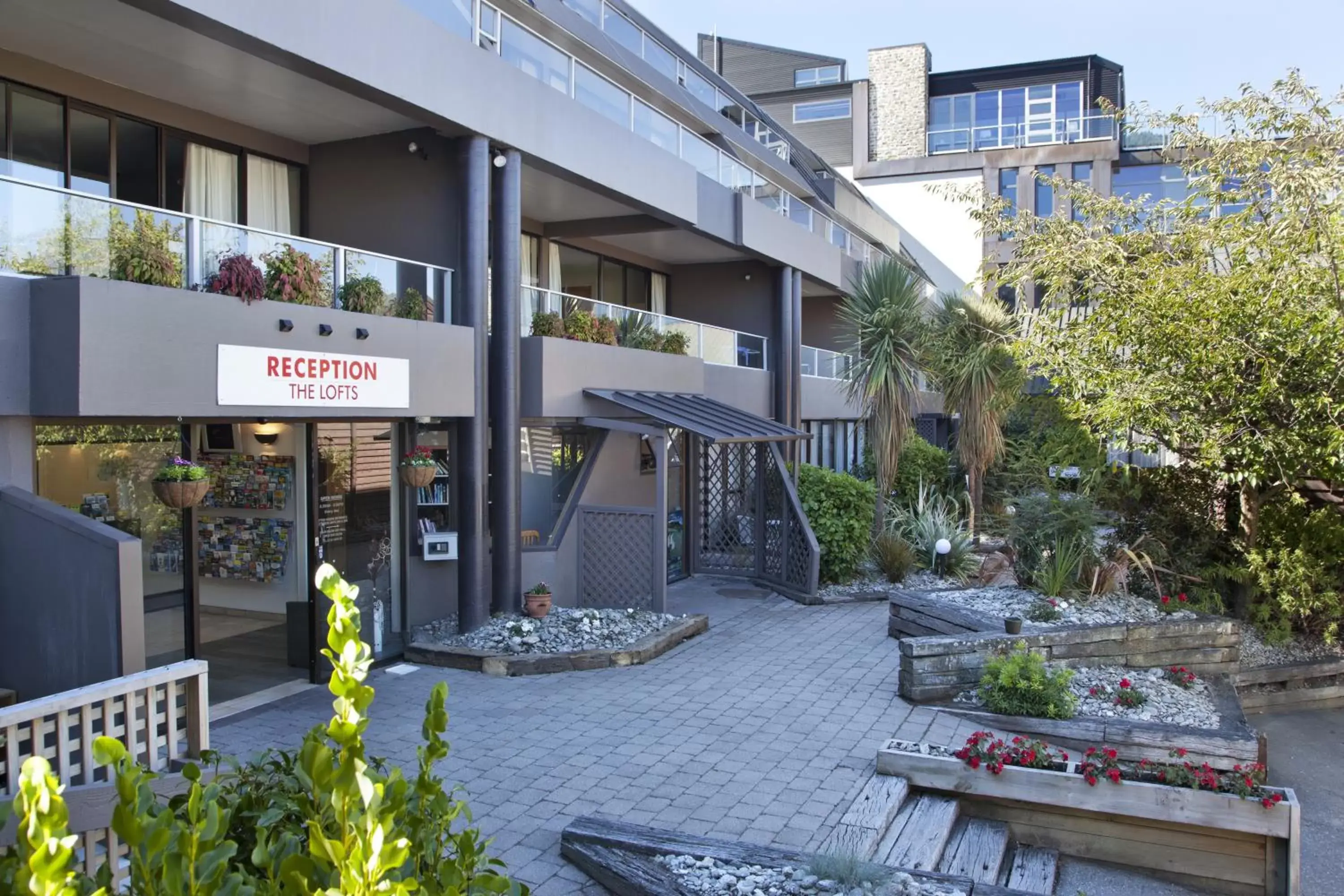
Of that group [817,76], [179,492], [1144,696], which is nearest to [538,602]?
[179,492]

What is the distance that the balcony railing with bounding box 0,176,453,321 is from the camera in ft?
22.0

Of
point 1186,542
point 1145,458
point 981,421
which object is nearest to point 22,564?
point 1186,542

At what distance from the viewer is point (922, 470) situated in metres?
21.3

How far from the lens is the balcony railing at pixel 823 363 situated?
2006 cm

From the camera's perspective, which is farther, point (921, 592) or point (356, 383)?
point (921, 592)

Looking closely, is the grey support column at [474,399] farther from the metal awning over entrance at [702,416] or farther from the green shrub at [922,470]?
the green shrub at [922,470]

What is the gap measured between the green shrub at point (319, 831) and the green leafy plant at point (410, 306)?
7.28 metres

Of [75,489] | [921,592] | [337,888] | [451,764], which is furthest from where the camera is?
[921,592]

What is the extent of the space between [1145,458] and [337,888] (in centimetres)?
2940

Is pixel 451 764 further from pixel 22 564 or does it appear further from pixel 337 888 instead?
pixel 337 888

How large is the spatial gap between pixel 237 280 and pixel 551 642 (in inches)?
184

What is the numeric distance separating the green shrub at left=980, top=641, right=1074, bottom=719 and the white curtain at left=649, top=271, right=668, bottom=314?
11.2m

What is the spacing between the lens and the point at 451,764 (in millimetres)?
7129

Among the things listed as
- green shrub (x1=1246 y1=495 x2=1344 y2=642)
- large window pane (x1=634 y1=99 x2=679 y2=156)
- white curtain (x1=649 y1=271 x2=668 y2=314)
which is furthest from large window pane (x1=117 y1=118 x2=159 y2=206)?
green shrub (x1=1246 y1=495 x2=1344 y2=642)
